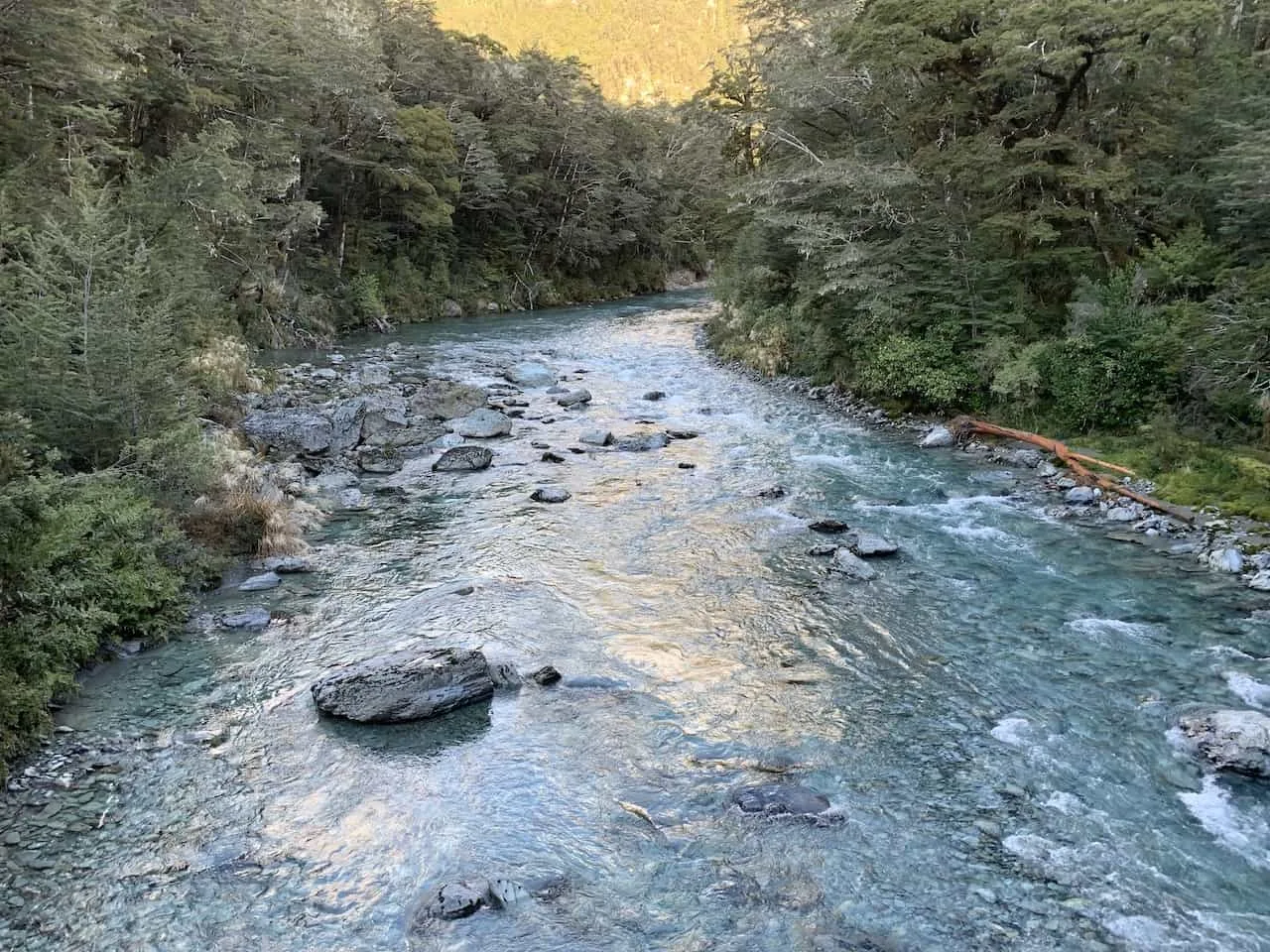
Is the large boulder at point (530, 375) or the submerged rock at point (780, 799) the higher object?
the large boulder at point (530, 375)

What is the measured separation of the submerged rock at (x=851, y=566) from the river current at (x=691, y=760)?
25cm

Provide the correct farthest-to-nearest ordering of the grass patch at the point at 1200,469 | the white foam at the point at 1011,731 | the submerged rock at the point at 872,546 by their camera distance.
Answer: the grass patch at the point at 1200,469, the submerged rock at the point at 872,546, the white foam at the point at 1011,731

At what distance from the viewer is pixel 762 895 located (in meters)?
5.78

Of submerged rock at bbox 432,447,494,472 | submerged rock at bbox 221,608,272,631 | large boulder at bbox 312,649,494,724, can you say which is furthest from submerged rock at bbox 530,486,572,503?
large boulder at bbox 312,649,494,724

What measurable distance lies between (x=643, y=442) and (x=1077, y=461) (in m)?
8.07

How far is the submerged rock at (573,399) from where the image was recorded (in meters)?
21.8

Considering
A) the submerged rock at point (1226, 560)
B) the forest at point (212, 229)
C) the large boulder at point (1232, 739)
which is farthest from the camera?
the submerged rock at point (1226, 560)

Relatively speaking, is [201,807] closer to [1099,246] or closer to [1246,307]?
[1246,307]

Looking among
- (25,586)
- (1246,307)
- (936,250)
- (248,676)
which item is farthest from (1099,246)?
(25,586)

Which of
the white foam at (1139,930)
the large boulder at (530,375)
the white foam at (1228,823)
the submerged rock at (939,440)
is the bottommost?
the white foam at (1139,930)

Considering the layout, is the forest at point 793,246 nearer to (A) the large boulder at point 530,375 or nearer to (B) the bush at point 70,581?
(B) the bush at point 70,581

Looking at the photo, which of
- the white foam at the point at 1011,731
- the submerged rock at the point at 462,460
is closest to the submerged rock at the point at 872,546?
the white foam at the point at 1011,731

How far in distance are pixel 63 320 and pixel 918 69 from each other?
58.4 feet

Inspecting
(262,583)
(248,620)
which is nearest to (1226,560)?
(248,620)
